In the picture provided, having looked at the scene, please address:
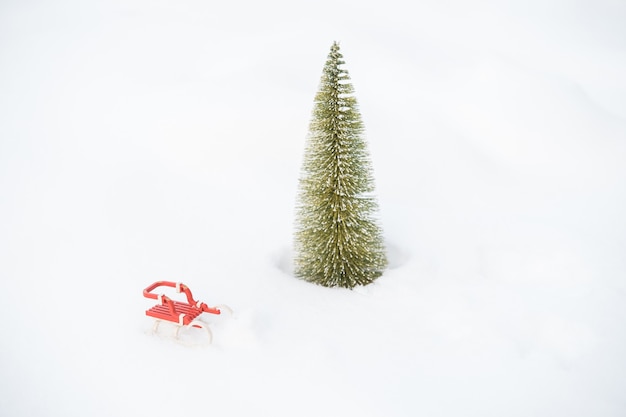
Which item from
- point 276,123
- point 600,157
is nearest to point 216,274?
point 276,123

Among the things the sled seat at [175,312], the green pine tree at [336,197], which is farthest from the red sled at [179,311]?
the green pine tree at [336,197]

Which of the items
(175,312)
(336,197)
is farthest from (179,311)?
(336,197)

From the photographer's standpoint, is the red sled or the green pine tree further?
the green pine tree

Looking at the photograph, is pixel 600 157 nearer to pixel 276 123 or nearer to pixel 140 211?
pixel 276 123

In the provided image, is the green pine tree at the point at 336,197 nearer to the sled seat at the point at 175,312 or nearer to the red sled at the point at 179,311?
the red sled at the point at 179,311

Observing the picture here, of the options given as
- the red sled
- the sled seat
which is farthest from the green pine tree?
Result: the sled seat

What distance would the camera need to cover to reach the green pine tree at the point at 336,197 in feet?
23.1

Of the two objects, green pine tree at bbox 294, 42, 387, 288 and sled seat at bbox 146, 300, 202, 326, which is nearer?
sled seat at bbox 146, 300, 202, 326

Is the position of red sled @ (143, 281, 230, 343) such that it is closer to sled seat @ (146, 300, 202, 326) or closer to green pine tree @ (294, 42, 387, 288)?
sled seat @ (146, 300, 202, 326)

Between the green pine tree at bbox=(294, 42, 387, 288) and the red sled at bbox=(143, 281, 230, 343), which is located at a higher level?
the green pine tree at bbox=(294, 42, 387, 288)

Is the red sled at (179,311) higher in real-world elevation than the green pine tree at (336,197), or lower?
lower

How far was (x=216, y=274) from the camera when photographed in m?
7.55

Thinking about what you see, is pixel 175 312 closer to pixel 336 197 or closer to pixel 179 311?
pixel 179 311

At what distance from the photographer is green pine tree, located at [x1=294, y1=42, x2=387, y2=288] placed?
23.1ft
